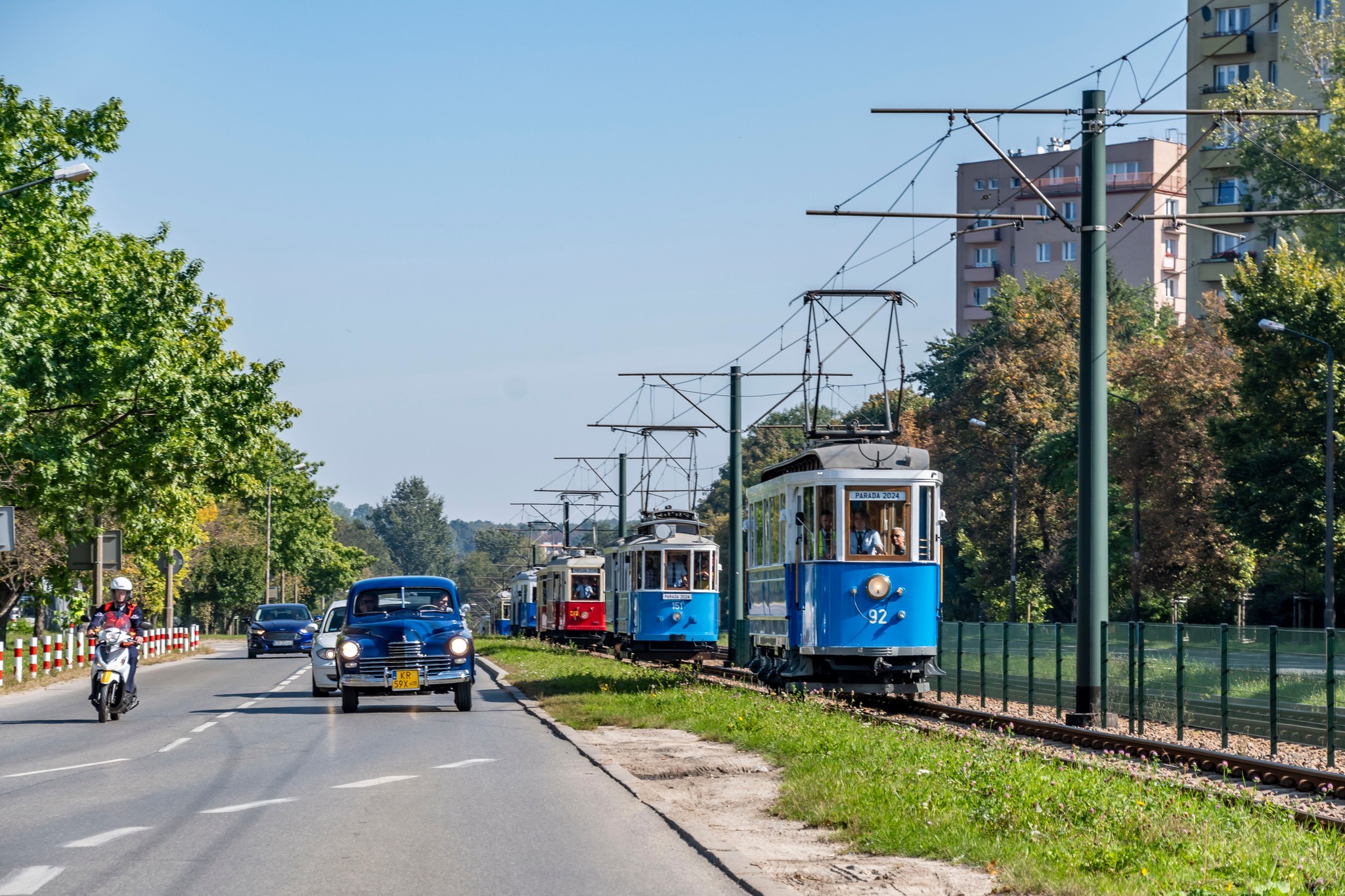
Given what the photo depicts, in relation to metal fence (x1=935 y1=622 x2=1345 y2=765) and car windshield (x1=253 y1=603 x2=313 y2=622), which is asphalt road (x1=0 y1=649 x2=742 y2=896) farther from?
car windshield (x1=253 y1=603 x2=313 y2=622)

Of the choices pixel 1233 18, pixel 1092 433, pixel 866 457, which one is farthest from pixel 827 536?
pixel 1233 18

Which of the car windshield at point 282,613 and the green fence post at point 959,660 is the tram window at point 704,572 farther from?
the car windshield at point 282,613

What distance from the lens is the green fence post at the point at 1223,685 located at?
19406 millimetres

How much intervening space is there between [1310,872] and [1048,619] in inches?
2741

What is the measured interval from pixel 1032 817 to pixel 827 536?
43.6 feet

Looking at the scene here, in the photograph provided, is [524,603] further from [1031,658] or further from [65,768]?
[65,768]

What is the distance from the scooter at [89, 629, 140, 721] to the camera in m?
21.7

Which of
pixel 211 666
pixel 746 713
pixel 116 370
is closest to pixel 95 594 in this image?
pixel 211 666

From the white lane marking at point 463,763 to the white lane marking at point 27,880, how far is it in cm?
600

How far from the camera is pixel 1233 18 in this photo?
321ft

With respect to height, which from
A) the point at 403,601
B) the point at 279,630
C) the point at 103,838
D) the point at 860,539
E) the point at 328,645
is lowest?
the point at 279,630

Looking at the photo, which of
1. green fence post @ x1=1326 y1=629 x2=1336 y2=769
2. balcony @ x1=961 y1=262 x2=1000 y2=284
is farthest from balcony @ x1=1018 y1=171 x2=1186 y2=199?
green fence post @ x1=1326 y1=629 x2=1336 y2=769

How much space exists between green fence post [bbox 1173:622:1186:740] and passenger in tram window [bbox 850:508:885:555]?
14.9ft

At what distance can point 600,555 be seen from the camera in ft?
192
